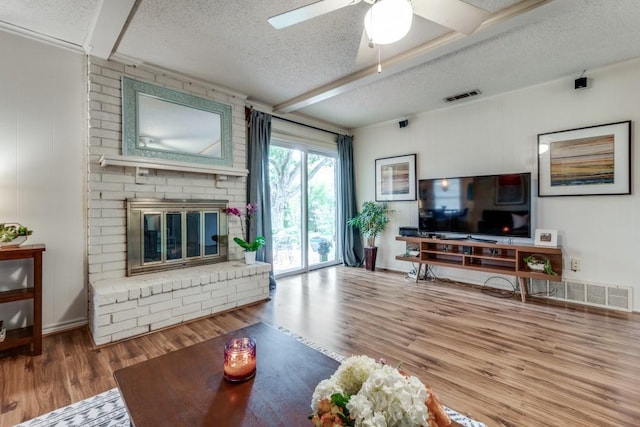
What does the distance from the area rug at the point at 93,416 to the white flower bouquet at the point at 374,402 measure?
106 cm

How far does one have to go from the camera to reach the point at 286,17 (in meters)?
1.65

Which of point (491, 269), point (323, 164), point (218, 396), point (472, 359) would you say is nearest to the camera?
point (218, 396)

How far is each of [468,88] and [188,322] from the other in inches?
162

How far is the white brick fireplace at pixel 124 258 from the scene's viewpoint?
8.16ft

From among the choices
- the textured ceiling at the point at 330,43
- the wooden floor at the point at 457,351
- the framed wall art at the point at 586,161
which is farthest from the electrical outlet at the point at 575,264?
the textured ceiling at the point at 330,43

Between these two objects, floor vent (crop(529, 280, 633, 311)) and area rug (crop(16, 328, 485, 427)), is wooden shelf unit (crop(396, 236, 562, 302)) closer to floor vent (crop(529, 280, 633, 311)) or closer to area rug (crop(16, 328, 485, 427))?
floor vent (crop(529, 280, 633, 311))

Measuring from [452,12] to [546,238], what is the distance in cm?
288

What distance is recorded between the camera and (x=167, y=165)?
9.80ft

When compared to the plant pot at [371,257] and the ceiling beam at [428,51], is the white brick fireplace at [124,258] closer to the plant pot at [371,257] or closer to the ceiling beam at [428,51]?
the ceiling beam at [428,51]

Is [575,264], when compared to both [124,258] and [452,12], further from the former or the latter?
[124,258]

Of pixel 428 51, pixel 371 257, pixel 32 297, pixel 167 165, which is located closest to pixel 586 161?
pixel 428 51

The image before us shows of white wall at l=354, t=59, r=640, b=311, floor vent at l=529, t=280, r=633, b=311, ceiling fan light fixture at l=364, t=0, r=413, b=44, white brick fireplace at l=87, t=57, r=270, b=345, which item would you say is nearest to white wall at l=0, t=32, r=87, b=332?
white brick fireplace at l=87, t=57, r=270, b=345

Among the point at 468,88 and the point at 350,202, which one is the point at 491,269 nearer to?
the point at 468,88

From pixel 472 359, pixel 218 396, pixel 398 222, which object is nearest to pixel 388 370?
pixel 218 396
